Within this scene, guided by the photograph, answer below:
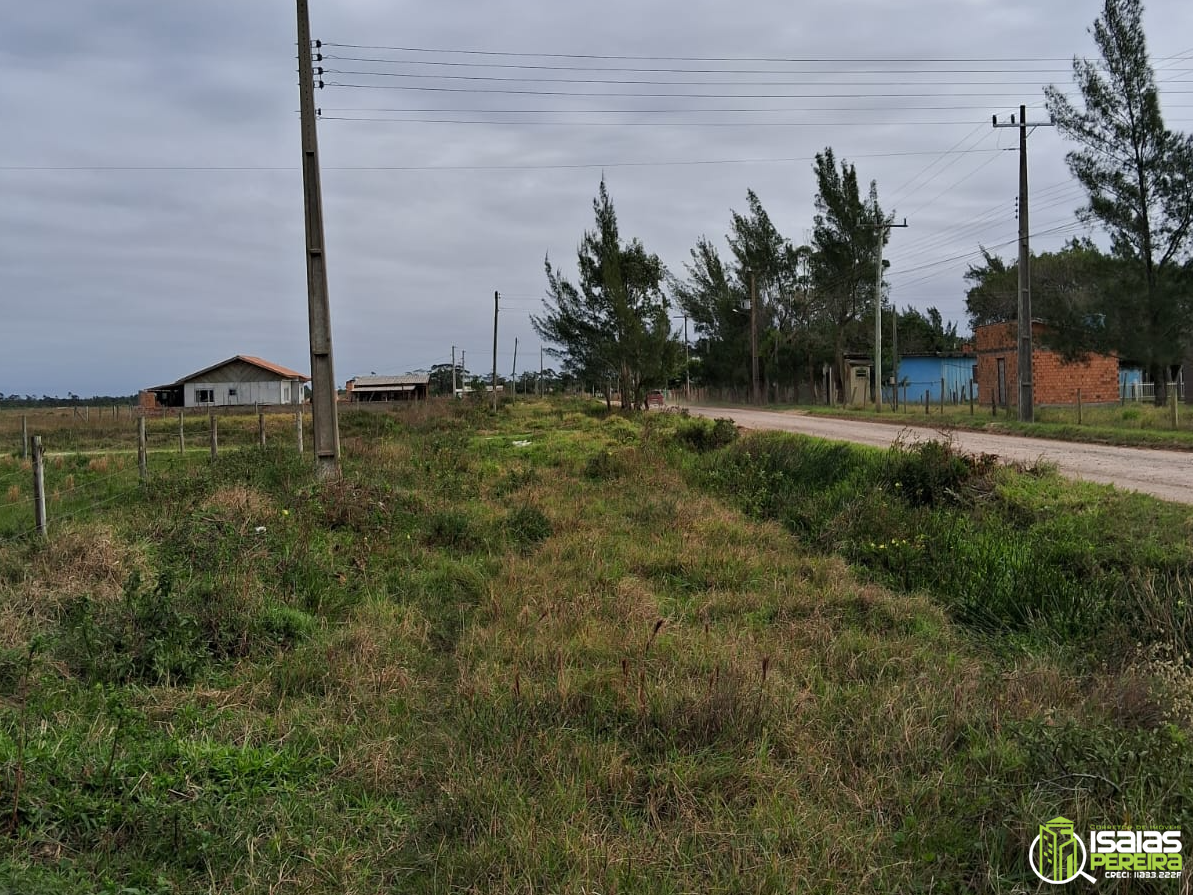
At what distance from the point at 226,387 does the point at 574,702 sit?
64142 millimetres

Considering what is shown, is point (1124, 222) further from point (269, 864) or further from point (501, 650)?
point (269, 864)

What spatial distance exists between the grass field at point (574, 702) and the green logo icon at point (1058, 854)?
0.21ft

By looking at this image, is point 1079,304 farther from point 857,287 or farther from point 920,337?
point 920,337

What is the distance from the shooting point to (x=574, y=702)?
4344 mm

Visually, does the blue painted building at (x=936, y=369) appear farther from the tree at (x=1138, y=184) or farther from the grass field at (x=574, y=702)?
the grass field at (x=574, y=702)

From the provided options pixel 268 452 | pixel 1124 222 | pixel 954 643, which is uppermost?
pixel 1124 222

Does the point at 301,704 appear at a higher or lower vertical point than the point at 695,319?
lower

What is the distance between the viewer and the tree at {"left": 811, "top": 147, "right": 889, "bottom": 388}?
4581 cm

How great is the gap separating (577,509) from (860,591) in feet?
15.0

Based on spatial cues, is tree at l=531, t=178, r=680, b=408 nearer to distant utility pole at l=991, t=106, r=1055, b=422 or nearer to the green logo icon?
distant utility pole at l=991, t=106, r=1055, b=422

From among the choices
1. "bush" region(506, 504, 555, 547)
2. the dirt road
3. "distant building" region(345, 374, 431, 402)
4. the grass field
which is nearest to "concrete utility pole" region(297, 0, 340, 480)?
the grass field

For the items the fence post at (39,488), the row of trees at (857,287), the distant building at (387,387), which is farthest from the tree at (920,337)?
the fence post at (39,488)

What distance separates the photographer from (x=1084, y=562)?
6699 millimetres

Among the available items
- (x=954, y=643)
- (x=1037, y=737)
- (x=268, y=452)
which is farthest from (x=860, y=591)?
(x=268, y=452)
